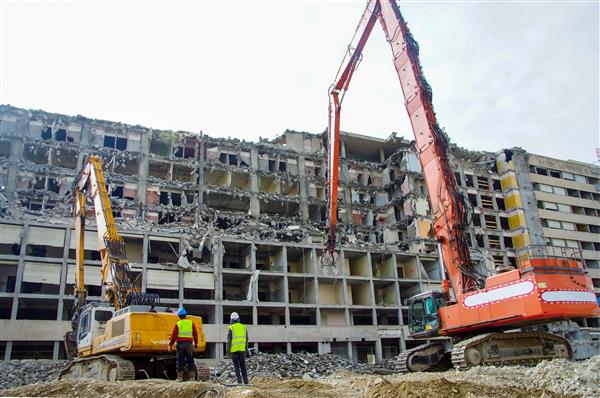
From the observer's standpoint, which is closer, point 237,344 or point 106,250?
point 237,344

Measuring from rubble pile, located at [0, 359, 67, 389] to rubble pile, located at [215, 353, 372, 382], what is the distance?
712 cm

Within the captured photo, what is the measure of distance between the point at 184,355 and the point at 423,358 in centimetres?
871

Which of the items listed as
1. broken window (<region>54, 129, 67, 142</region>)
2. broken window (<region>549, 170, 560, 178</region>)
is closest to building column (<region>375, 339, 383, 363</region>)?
broken window (<region>54, 129, 67, 142</region>)

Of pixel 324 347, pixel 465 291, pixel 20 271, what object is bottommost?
pixel 324 347

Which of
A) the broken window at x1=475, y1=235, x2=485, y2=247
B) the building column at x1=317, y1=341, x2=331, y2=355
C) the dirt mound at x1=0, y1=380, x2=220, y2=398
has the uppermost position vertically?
the broken window at x1=475, y1=235, x2=485, y2=247

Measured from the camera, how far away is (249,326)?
33.0 metres

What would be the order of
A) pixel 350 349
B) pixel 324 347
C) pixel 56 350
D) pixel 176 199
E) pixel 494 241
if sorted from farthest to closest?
1. pixel 494 241
2. pixel 176 199
3. pixel 350 349
4. pixel 324 347
5. pixel 56 350

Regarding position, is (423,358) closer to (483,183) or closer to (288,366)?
(288,366)

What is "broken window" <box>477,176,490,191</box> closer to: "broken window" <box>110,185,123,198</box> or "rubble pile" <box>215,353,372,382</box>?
"rubble pile" <box>215,353,372,382</box>

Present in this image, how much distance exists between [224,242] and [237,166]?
35.5 ft

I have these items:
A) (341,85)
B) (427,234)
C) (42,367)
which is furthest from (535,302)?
(427,234)

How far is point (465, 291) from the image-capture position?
15.8 metres

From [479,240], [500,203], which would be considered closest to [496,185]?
[500,203]

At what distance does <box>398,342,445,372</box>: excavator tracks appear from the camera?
55.1ft
